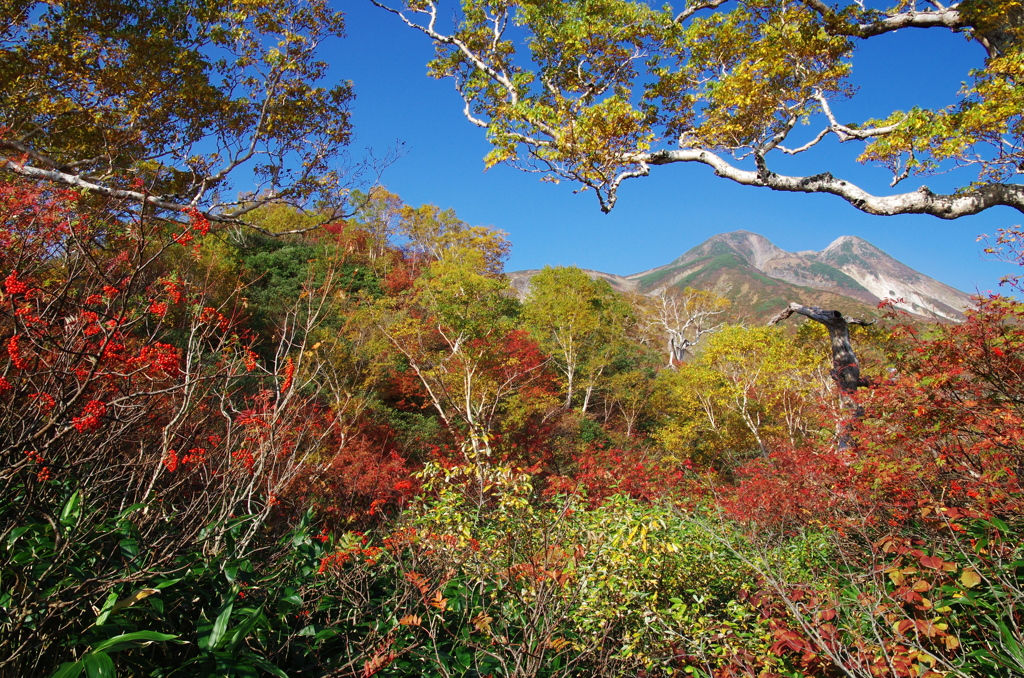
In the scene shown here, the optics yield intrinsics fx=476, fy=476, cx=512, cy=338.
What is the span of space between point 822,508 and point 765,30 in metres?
5.59

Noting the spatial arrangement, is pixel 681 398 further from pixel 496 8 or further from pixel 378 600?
pixel 378 600

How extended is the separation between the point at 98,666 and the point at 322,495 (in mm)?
5670

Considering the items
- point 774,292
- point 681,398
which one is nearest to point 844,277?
point 774,292

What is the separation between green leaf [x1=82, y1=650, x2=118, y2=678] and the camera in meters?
1.21

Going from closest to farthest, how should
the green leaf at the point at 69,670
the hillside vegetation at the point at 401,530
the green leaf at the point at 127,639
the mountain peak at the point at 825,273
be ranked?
the green leaf at the point at 69,670, the green leaf at the point at 127,639, the hillside vegetation at the point at 401,530, the mountain peak at the point at 825,273

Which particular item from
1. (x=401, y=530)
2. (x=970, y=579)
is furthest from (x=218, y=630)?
(x=970, y=579)

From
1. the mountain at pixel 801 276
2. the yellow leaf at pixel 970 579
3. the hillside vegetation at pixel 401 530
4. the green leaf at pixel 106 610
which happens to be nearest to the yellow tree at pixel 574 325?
the hillside vegetation at pixel 401 530

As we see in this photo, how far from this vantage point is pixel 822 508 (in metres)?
5.35

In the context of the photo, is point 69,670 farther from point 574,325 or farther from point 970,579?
point 574,325

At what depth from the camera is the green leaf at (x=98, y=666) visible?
1208mm

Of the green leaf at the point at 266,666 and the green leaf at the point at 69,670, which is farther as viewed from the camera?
the green leaf at the point at 266,666

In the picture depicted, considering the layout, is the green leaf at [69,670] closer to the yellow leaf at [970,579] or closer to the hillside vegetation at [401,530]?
the hillside vegetation at [401,530]

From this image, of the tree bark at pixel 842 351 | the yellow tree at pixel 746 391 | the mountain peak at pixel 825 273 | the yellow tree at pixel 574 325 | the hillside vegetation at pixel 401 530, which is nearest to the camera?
the hillside vegetation at pixel 401 530

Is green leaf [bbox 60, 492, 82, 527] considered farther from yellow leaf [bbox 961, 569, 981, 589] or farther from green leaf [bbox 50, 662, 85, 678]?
yellow leaf [bbox 961, 569, 981, 589]
